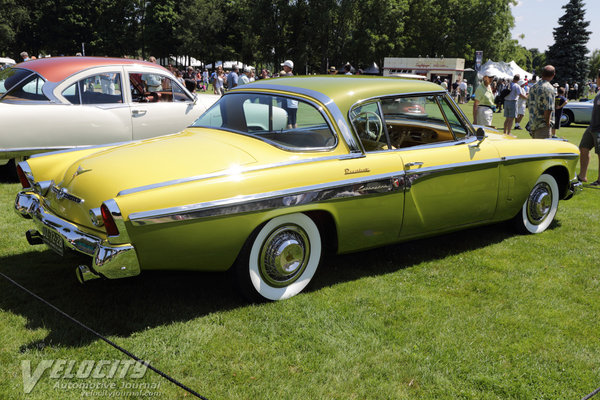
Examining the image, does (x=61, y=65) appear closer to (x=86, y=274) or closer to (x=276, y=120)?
(x=276, y=120)

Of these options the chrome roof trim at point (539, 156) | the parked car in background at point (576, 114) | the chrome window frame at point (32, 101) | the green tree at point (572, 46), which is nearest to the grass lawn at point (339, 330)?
the chrome roof trim at point (539, 156)

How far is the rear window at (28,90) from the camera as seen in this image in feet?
22.3

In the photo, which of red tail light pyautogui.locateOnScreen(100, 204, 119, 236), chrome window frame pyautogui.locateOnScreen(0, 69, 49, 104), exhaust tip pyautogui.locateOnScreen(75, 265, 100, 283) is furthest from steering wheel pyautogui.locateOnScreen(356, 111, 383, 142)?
chrome window frame pyautogui.locateOnScreen(0, 69, 49, 104)

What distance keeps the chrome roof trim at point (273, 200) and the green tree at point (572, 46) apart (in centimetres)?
5244

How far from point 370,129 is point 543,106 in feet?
17.2

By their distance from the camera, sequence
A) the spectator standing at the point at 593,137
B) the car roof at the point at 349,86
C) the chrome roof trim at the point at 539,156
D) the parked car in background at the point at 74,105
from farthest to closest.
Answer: the spectator standing at the point at 593,137 < the parked car in background at the point at 74,105 < the chrome roof trim at the point at 539,156 < the car roof at the point at 349,86

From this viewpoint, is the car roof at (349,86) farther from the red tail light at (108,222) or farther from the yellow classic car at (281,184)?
the red tail light at (108,222)

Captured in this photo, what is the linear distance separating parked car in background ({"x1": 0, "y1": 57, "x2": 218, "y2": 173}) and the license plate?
377 centimetres

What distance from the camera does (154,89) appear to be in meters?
8.13

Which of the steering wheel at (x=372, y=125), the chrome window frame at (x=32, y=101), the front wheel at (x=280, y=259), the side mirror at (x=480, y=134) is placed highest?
the chrome window frame at (x=32, y=101)

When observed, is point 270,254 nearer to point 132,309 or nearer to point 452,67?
point 132,309

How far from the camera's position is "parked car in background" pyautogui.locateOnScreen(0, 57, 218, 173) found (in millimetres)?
6703

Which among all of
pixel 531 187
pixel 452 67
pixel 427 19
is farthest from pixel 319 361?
pixel 427 19

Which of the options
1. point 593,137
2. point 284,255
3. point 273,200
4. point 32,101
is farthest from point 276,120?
point 593,137
